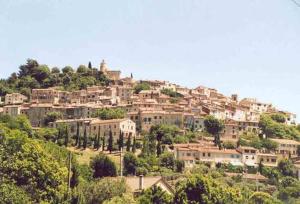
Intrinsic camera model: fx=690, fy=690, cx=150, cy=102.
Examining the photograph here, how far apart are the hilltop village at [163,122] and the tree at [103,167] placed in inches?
78.3

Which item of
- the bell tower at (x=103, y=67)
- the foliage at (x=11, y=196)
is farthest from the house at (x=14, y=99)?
the foliage at (x=11, y=196)

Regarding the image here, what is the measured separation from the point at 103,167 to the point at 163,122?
1404cm

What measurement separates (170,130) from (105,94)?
11.2 m

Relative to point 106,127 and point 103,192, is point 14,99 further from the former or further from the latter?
point 103,192

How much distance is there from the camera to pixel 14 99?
54.4 meters

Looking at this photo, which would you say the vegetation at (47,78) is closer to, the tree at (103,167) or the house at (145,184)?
the tree at (103,167)

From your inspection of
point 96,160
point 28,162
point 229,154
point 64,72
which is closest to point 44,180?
point 28,162

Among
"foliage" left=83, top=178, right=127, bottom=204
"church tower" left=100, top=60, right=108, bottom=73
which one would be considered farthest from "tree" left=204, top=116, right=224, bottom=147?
"foliage" left=83, top=178, right=127, bottom=204

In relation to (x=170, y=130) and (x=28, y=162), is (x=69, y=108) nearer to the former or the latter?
(x=170, y=130)

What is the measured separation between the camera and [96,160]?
1326 inches

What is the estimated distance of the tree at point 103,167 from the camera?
33.3 m

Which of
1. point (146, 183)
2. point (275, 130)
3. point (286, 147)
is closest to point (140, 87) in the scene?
point (275, 130)

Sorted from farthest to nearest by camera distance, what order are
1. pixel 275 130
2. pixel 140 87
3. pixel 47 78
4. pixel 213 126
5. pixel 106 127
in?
pixel 47 78
pixel 140 87
pixel 275 130
pixel 213 126
pixel 106 127

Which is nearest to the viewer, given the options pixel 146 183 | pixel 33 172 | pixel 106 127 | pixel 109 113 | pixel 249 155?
pixel 33 172
